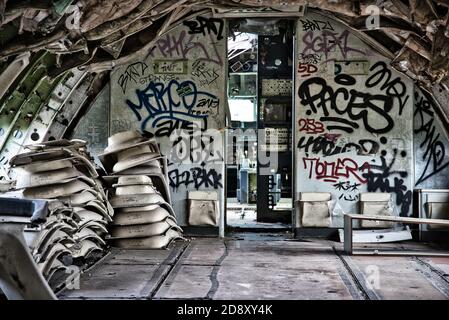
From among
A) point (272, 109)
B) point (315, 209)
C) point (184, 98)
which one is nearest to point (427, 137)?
point (315, 209)

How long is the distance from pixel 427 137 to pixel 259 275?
4.58 meters

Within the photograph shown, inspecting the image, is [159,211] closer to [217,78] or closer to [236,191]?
[217,78]

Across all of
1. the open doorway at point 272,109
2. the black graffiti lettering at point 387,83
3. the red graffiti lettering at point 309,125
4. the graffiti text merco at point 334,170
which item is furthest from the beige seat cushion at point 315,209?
the black graffiti lettering at point 387,83

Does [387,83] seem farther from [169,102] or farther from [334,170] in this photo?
[169,102]

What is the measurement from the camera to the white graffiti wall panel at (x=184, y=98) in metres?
9.15

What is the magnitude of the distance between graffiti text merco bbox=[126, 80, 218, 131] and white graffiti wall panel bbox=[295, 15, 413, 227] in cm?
177

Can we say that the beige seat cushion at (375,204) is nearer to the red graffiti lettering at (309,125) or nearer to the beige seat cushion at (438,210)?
the beige seat cushion at (438,210)

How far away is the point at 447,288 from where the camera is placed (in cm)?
553

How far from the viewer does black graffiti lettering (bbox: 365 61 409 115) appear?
8953mm

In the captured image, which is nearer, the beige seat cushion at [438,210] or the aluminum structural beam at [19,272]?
the aluminum structural beam at [19,272]

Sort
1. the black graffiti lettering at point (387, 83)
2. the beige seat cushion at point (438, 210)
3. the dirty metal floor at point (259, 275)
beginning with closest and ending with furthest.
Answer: the dirty metal floor at point (259, 275) < the beige seat cushion at point (438, 210) < the black graffiti lettering at point (387, 83)

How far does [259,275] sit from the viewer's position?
609 cm

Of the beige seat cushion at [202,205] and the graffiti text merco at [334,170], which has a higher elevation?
the graffiti text merco at [334,170]

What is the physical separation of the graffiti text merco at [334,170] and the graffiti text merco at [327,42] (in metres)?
1.82
